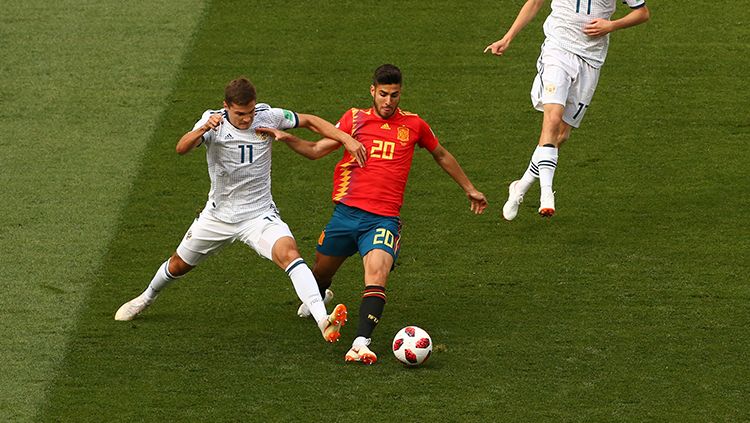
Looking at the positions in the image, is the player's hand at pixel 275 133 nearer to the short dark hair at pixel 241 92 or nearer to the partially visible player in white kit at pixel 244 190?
the partially visible player in white kit at pixel 244 190

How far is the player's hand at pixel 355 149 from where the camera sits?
379 inches

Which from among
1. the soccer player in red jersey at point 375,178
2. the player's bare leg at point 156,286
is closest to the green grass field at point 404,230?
the player's bare leg at point 156,286

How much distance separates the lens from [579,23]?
37.5ft

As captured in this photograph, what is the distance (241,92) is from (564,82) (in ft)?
10.0

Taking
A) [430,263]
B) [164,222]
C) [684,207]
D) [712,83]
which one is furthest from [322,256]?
[712,83]

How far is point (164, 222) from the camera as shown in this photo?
38.7 ft

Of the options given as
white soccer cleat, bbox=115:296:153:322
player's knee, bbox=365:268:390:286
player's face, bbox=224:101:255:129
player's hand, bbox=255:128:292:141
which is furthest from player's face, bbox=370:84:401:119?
white soccer cleat, bbox=115:296:153:322

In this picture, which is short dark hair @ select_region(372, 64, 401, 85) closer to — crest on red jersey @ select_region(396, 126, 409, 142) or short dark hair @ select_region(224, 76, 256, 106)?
crest on red jersey @ select_region(396, 126, 409, 142)

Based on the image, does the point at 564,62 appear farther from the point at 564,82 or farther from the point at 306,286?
the point at 306,286

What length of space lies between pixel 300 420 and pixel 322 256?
1.74 metres

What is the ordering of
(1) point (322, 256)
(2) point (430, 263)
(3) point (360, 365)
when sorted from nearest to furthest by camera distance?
1. (3) point (360, 365)
2. (1) point (322, 256)
3. (2) point (430, 263)

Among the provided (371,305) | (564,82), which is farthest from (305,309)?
(564,82)

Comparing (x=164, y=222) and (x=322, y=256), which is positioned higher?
(x=322, y=256)

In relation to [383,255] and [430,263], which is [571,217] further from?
[383,255]
